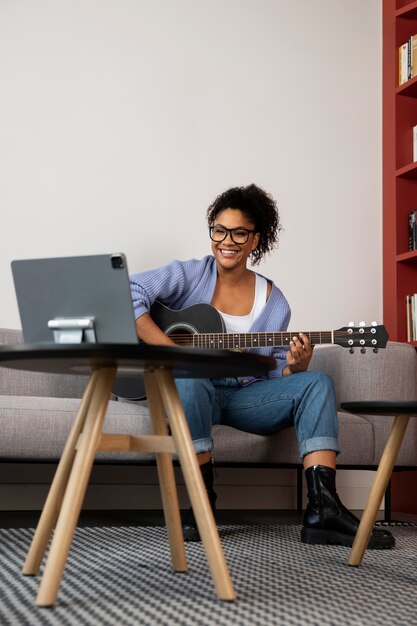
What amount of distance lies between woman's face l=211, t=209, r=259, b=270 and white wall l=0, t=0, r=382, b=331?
721 millimetres

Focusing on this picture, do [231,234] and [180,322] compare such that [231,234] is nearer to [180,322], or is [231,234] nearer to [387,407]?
[180,322]

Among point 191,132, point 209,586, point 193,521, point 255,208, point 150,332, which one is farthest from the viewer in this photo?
point 191,132

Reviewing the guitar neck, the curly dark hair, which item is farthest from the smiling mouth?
the guitar neck

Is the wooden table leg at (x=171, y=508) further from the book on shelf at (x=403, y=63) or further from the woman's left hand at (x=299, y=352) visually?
the book on shelf at (x=403, y=63)

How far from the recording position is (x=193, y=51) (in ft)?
11.1

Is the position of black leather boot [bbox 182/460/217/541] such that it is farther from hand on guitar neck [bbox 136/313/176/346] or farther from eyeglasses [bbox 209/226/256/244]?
eyeglasses [bbox 209/226/256/244]

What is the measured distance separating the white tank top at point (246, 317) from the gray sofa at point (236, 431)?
31 cm

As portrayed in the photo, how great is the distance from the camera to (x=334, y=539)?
207 cm

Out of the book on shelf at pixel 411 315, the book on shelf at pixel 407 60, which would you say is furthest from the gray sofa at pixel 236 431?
the book on shelf at pixel 407 60

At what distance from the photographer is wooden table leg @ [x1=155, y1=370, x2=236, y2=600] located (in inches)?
51.8

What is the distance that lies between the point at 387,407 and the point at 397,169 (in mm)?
2137

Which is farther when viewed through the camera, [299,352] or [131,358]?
[299,352]

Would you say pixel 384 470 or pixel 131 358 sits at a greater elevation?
pixel 131 358

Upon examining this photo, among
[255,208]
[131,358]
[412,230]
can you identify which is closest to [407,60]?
[412,230]
